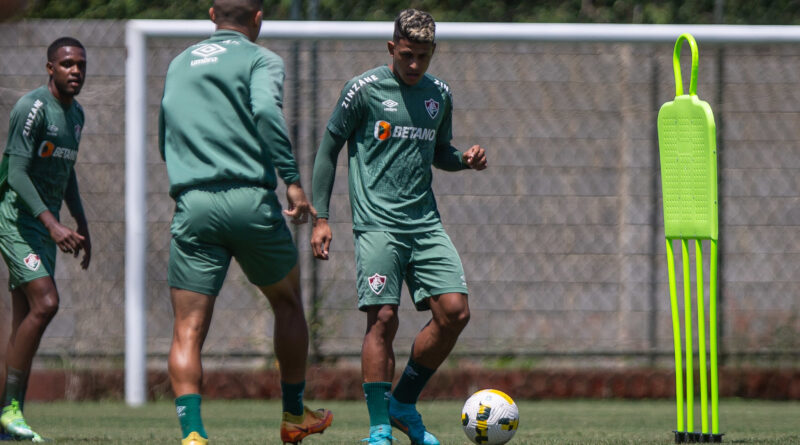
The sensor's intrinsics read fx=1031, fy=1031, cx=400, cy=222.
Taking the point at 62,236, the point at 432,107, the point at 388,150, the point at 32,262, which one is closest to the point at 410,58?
the point at 432,107

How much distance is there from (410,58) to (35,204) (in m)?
2.02

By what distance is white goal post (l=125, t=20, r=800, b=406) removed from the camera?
709cm

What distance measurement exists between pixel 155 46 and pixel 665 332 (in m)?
4.45

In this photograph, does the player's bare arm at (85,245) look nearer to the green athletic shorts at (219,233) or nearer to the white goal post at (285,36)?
the white goal post at (285,36)

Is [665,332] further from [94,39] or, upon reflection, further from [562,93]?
[94,39]

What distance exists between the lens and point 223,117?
145 inches

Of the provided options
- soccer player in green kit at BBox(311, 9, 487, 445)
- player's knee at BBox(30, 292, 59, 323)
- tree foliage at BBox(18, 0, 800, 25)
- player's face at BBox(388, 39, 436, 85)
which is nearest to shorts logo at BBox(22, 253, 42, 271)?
player's knee at BBox(30, 292, 59, 323)

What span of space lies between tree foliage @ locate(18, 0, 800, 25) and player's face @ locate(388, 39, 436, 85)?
3.17 meters

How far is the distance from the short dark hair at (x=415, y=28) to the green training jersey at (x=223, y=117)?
831 millimetres

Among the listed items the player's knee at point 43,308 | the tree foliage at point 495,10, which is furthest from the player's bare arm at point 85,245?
the tree foliage at point 495,10

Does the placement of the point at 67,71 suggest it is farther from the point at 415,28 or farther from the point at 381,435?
the point at 381,435

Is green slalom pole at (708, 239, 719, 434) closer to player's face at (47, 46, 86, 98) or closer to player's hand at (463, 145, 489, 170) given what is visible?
player's hand at (463, 145, 489, 170)

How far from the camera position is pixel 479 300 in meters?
7.96

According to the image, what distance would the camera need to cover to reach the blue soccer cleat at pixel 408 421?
4.49m
